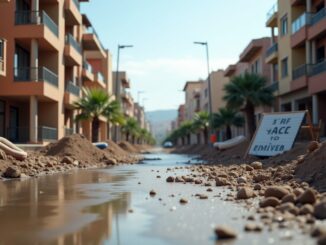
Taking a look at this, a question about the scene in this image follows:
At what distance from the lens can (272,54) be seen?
146ft

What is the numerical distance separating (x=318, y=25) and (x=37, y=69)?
705 inches

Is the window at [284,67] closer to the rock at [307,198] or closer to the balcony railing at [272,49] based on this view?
the balcony railing at [272,49]

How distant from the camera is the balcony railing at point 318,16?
31.8m

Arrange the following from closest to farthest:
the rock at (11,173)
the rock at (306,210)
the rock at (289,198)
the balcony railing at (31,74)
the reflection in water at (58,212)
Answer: the reflection in water at (58,212)
the rock at (306,210)
the rock at (289,198)
the rock at (11,173)
the balcony railing at (31,74)

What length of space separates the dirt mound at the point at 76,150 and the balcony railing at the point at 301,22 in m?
17.0

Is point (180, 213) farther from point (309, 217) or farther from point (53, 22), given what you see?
point (53, 22)

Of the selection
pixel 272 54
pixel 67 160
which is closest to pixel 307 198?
pixel 67 160

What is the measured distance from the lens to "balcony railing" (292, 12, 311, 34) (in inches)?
1370

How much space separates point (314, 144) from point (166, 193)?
20.3 feet

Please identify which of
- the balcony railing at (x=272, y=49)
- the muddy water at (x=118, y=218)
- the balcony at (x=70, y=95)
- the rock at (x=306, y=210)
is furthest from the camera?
the balcony railing at (x=272, y=49)

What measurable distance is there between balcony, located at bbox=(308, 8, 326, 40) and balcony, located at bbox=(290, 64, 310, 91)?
240 cm

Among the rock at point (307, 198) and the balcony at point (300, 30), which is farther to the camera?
the balcony at point (300, 30)

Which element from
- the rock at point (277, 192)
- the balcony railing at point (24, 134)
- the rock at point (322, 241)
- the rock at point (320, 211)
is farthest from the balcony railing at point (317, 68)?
the rock at point (322, 241)

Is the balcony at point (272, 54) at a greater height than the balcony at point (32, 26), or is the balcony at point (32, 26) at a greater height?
the balcony at point (272, 54)
